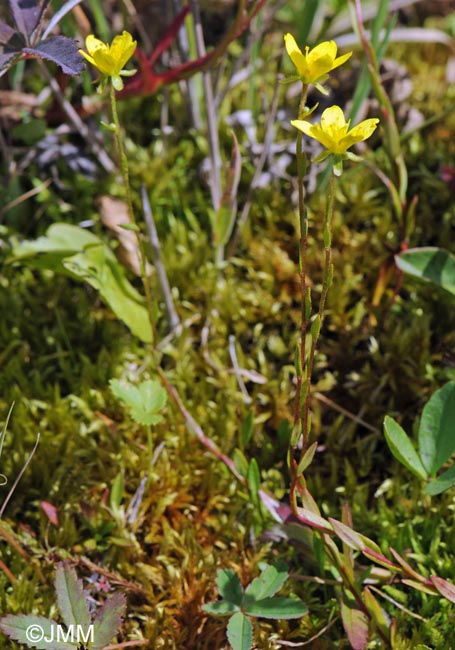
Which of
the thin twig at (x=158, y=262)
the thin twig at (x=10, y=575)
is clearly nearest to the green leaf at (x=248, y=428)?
the thin twig at (x=158, y=262)

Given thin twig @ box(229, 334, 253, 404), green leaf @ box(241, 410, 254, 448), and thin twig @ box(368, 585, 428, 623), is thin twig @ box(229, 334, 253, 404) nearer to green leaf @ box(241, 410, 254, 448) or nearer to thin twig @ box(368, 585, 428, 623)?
green leaf @ box(241, 410, 254, 448)

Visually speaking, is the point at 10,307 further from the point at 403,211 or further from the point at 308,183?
the point at 403,211

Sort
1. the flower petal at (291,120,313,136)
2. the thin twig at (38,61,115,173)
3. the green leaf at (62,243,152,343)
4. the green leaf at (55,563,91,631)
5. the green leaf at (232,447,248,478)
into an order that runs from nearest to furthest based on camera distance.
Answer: the flower petal at (291,120,313,136), the green leaf at (55,563,91,631), the green leaf at (232,447,248,478), the green leaf at (62,243,152,343), the thin twig at (38,61,115,173)

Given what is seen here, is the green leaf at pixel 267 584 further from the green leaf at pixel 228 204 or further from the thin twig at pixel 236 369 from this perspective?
the green leaf at pixel 228 204

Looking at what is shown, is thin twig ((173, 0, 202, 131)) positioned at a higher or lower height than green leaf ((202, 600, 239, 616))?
higher

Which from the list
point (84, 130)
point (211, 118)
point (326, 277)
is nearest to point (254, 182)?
point (211, 118)

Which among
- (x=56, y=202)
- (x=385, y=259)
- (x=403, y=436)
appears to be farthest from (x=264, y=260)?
(x=403, y=436)

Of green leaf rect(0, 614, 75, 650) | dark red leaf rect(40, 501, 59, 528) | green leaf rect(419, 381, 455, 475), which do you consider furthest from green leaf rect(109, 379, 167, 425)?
green leaf rect(419, 381, 455, 475)
